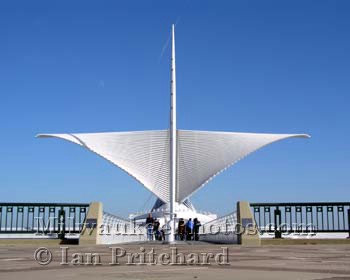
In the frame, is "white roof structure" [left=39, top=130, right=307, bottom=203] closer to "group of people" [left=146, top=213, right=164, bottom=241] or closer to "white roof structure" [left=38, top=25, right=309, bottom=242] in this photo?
"white roof structure" [left=38, top=25, right=309, bottom=242]

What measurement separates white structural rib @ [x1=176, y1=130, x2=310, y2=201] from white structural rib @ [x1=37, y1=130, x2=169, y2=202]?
122 cm

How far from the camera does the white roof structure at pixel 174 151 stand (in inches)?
1373

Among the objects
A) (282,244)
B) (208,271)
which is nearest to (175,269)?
(208,271)

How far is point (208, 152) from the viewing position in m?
36.7

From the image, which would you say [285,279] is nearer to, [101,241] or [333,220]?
[101,241]

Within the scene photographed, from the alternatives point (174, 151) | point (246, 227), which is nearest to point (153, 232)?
point (174, 151)

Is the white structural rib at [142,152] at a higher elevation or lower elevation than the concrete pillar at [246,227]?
higher

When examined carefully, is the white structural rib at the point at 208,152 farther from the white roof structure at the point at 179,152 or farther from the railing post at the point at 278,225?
the railing post at the point at 278,225

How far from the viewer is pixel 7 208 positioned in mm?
19969

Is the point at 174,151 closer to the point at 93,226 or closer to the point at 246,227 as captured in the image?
the point at 93,226

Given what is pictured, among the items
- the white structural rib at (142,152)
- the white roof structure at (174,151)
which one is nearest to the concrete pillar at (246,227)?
the white roof structure at (174,151)

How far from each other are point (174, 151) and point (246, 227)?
16449 millimetres

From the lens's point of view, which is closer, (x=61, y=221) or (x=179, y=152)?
(x=61, y=221)

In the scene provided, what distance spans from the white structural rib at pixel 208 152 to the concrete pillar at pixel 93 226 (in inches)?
649
